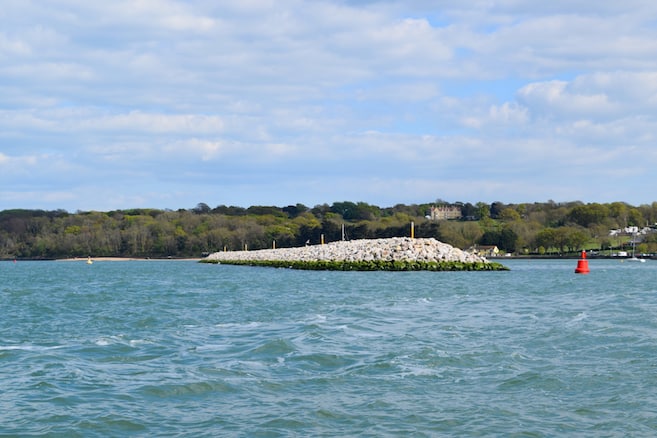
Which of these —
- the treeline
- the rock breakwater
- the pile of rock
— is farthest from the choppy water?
the treeline

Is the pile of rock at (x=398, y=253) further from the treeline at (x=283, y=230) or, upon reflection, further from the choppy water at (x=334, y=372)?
the treeline at (x=283, y=230)

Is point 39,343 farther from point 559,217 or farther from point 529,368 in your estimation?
point 559,217

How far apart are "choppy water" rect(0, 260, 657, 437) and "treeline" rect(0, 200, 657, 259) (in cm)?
9661

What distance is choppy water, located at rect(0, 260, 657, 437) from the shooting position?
941 cm

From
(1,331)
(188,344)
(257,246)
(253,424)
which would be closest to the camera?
(253,424)

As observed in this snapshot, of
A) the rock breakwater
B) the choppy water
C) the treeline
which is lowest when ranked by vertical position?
the choppy water

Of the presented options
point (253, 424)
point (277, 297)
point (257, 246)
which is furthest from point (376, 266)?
point (257, 246)

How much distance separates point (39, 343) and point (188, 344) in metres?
2.85

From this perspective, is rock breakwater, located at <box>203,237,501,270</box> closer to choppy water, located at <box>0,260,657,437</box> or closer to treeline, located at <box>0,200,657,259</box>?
choppy water, located at <box>0,260,657,437</box>

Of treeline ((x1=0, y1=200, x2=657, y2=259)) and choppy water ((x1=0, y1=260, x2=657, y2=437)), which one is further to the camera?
treeline ((x1=0, y1=200, x2=657, y2=259))

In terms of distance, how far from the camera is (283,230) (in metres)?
136

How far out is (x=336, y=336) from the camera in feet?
53.3

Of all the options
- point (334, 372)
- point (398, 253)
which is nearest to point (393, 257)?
point (398, 253)

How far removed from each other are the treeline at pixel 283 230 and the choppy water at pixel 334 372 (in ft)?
317
